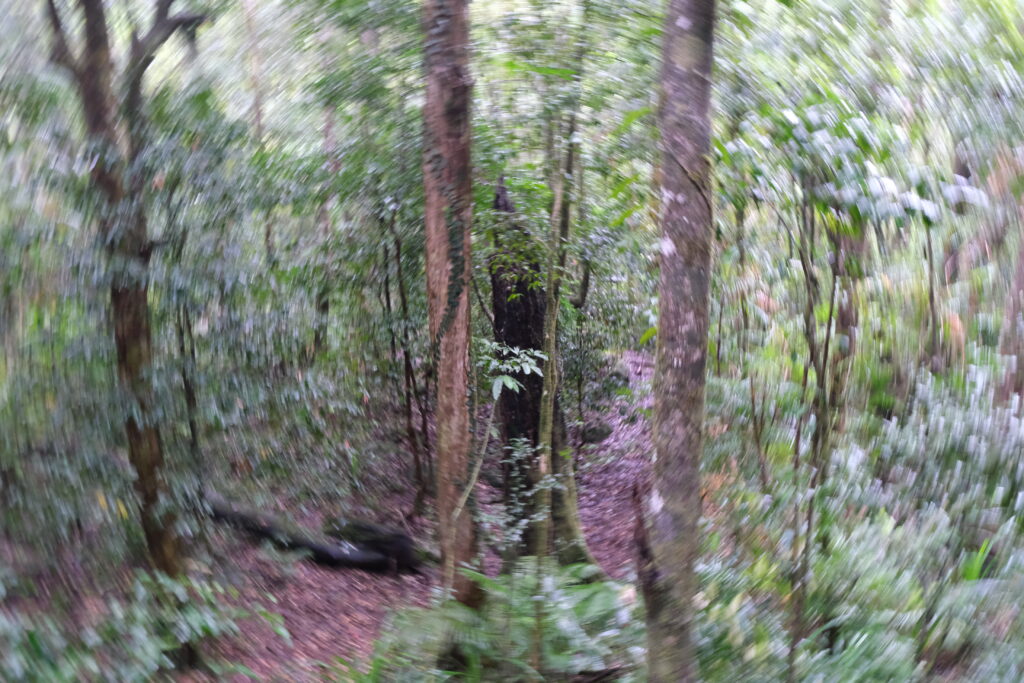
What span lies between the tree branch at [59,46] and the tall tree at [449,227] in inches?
76.4

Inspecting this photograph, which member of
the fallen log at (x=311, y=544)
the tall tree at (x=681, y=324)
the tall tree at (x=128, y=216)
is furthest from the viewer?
the fallen log at (x=311, y=544)

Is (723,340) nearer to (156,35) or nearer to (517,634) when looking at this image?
(517,634)

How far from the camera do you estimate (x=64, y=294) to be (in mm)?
3336

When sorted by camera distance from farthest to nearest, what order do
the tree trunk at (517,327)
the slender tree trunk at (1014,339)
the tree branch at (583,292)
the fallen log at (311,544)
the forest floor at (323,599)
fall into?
the tree branch at (583,292) → the tree trunk at (517,327) → the fallen log at (311,544) → the forest floor at (323,599) → the slender tree trunk at (1014,339)

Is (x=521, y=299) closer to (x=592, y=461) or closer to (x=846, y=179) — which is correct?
(x=592, y=461)

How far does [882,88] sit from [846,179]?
139cm

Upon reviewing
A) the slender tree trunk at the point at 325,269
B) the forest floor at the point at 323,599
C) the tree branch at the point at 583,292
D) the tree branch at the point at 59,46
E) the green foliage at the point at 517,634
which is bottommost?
the forest floor at the point at 323,599

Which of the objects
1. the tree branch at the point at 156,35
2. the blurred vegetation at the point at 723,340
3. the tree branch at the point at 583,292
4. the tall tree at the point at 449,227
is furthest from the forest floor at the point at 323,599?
the tree branch at the point at 156,35

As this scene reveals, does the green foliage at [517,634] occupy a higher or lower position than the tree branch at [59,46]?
lower

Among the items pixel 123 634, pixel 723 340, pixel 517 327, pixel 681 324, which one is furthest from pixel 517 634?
pixel 517 327

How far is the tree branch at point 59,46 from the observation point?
137 inches

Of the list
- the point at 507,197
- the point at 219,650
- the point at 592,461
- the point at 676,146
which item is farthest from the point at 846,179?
the point at 592,461

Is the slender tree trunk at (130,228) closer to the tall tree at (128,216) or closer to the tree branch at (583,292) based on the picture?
the tall tree at (128,216)

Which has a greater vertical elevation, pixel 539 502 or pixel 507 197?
pixel 507 197
